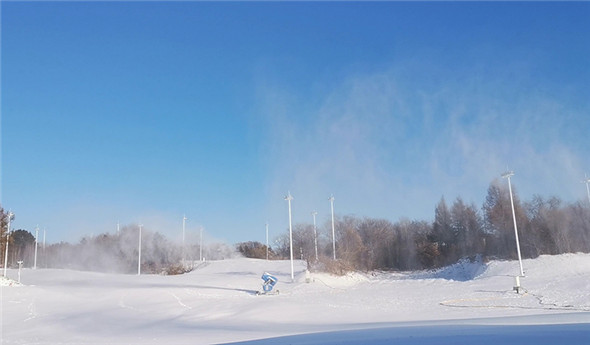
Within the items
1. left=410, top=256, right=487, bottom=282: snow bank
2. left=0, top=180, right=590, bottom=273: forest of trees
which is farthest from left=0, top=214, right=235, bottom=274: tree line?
left=410, top=256, right=487, bottom=282: snow bank

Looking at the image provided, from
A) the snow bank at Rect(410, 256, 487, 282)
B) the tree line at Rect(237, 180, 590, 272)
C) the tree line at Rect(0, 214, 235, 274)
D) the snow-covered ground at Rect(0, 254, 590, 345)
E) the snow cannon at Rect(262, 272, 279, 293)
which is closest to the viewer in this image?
the snow-covered ground at Rect(0, 254, 590, 345)

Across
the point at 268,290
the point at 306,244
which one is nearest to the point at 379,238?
the point at 306,244

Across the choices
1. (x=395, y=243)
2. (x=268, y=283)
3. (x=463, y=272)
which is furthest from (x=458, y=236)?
(x=268, y=283)

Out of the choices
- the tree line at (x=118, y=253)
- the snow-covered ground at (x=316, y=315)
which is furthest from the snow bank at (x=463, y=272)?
the tree line at (x=118, y=253)

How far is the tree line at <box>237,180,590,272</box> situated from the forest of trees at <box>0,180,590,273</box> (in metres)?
0.08

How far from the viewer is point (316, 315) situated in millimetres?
15383

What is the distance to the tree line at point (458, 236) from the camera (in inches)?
1623

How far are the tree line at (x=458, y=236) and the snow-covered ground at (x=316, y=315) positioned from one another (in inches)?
520

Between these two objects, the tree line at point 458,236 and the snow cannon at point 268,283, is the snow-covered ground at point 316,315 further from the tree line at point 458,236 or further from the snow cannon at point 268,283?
the tree line at point 458,236

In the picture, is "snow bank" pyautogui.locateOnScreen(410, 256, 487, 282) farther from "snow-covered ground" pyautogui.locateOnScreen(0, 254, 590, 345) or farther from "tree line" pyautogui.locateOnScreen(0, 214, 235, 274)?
"tree line" pyautogui.locateOnScreen(0, 214, 235, 274)

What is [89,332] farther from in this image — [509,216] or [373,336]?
[509,216]

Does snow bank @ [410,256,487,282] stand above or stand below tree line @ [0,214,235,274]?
below

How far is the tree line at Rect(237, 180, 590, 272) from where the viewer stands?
135 ft

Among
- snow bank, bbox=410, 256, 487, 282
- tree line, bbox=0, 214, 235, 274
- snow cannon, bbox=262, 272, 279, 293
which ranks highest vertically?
tree line, bbox=0, 214, 235, 274
